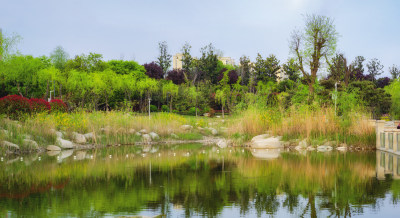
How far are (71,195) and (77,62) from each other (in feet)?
148

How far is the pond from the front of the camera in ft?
19.4

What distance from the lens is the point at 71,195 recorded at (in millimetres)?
7160

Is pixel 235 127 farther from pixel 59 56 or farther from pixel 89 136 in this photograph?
pixel 59 56

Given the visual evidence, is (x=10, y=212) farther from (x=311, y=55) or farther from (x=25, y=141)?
(x=311, y=55)

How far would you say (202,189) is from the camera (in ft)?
25.3

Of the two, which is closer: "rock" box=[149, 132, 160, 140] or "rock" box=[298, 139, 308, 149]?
"rock" box=[298, 139, 308, 149]

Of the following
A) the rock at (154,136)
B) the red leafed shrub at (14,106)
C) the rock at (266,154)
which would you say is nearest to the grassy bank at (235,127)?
the rock at (154,136)

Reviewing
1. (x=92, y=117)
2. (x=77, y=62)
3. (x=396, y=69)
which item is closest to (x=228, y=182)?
(x=92, y=117)

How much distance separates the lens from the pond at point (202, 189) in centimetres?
593

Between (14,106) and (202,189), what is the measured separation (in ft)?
49.5

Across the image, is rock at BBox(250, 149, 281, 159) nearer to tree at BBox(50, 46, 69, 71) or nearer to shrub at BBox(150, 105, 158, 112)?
shrub at BBox(150, 105, 158, 112)

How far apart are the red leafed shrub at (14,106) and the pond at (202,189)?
829cm

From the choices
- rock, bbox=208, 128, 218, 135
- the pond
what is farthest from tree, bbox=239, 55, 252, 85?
the pond

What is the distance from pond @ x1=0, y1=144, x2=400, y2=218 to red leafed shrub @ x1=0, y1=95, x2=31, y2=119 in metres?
8.29
